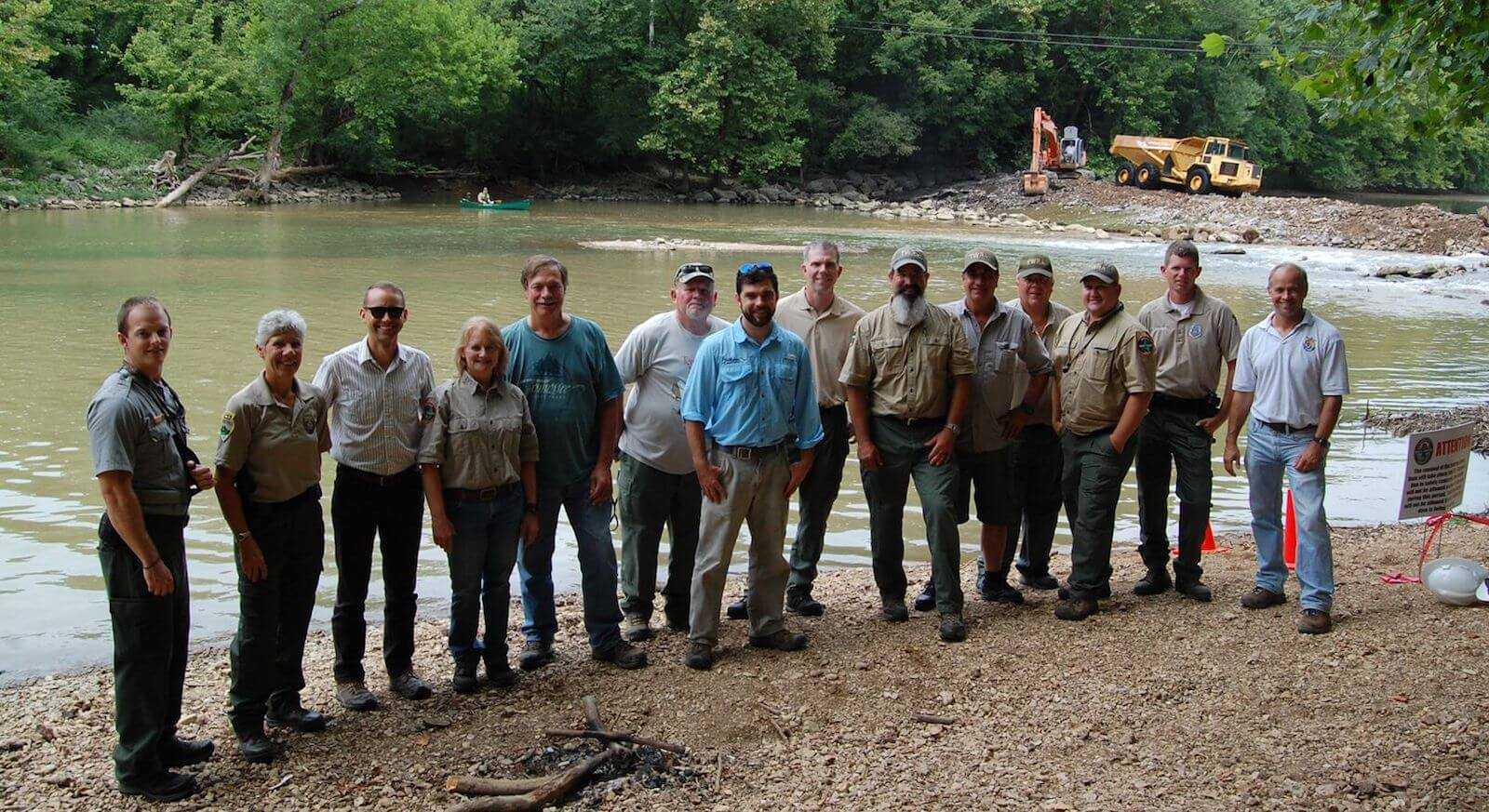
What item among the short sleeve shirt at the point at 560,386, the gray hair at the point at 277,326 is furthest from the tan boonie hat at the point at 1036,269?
Answer: the gray hair at the point at 277,326

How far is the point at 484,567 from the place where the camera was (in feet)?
16.3

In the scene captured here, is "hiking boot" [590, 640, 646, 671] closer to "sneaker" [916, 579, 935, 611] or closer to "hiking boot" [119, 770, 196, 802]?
"sneaker" [916, 579, 935, 611]

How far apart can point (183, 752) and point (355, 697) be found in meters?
0.70

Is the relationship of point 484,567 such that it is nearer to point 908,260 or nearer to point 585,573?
point 585,573

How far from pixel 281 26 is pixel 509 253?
20.8 meters

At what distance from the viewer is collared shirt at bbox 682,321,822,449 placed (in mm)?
5074

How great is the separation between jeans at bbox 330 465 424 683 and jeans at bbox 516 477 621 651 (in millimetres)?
531

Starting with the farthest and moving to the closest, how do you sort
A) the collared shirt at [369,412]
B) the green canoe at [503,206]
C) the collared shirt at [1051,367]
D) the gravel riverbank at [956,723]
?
the green canoe at [503,206] → the collared shirt at [1051,367] → the collared shirt at [369,412] → the gravel riverbank at [956,723]

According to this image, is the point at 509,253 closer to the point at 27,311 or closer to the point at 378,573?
the point at 27,311

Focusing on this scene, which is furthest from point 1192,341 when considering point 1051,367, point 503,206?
point 503,206

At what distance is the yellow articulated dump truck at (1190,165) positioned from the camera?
133 feet

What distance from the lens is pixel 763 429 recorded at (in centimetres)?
511

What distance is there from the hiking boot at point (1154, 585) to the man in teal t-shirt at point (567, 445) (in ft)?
8.71

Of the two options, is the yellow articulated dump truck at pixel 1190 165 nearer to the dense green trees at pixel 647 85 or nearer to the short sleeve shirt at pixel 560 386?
the dense green trees at pixel 647 85
